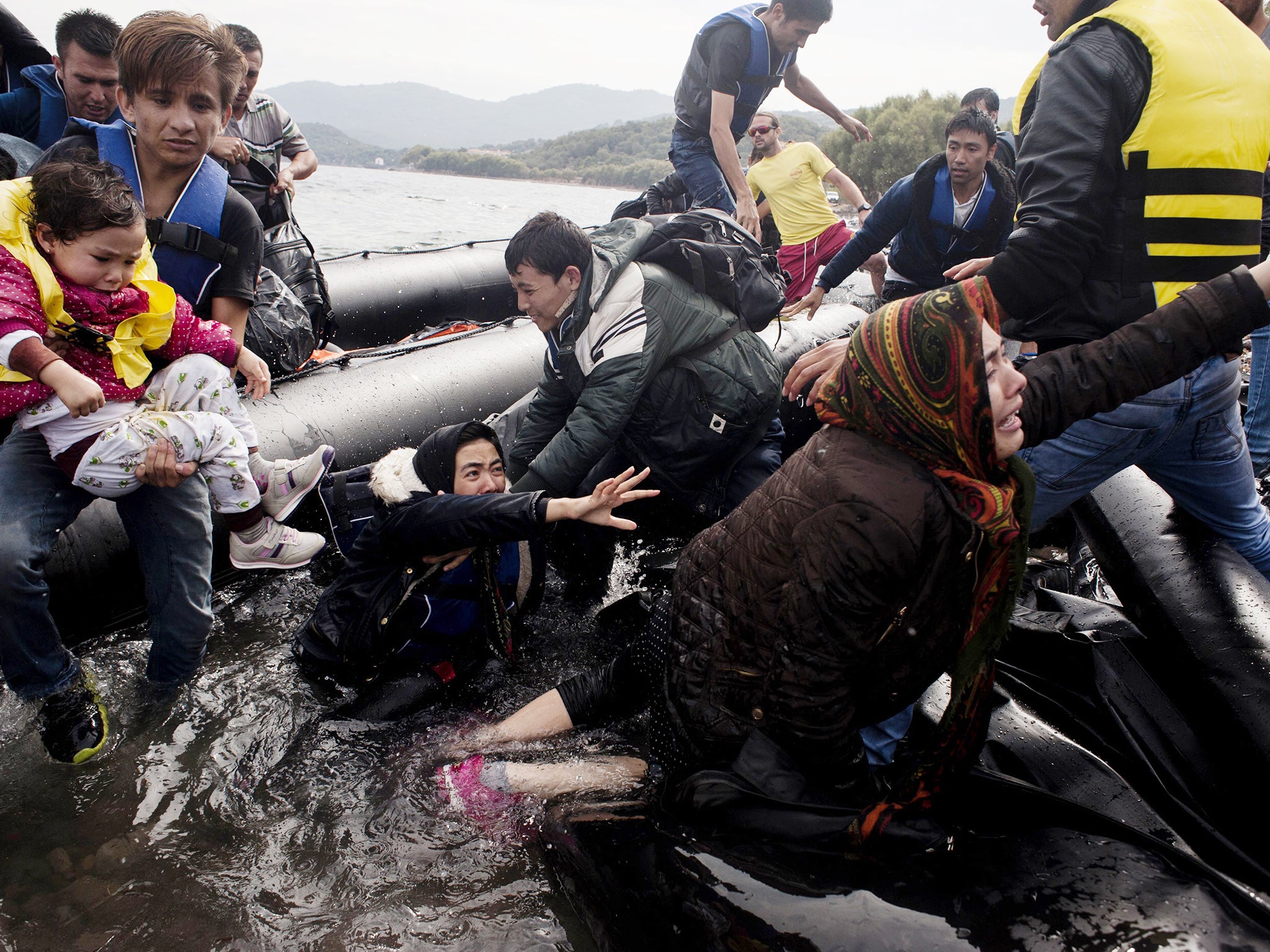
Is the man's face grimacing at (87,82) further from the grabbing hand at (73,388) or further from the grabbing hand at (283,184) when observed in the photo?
the grabbing hand at (73,388)

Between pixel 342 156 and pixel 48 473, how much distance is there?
12646 cm

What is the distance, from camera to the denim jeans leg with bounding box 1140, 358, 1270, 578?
6.86ft

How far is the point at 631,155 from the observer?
9312 centimetres

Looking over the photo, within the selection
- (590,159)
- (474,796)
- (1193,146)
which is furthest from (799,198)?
(590,159)

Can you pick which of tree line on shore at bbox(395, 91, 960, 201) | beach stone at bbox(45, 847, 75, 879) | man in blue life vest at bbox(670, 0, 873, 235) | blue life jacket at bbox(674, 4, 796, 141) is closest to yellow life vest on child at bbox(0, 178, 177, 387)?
beach stone at bbox(45, 847, 75, 879)

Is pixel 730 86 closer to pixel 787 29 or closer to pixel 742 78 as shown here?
pixel 742 78

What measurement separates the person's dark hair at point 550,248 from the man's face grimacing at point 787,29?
274 cm

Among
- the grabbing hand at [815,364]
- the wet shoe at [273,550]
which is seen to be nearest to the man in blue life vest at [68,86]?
the wet shoe at [273,550]

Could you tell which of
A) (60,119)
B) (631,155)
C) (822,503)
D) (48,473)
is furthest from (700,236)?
(631,155)

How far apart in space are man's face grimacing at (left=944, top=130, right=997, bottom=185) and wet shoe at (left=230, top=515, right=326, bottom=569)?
13.0 feet

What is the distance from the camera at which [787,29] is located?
473 centimetres

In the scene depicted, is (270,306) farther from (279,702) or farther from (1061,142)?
(1061,142)

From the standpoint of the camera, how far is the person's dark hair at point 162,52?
7.91ft

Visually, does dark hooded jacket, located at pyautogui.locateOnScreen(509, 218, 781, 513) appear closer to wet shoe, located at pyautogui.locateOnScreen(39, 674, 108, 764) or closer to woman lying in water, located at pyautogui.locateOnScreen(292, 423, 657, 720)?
woman lying in water, located at pyautogui.locateOnScreen(292, 423, 657, 720)
